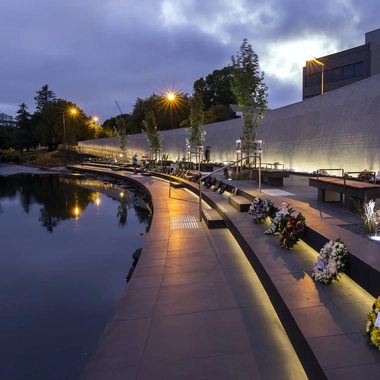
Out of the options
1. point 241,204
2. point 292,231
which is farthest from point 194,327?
point 241,204

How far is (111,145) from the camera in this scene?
4231cm

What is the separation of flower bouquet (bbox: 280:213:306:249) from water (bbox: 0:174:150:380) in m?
2.80

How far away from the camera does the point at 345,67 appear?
3669 cm

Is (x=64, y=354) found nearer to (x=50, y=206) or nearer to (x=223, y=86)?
(x=50, y=206)

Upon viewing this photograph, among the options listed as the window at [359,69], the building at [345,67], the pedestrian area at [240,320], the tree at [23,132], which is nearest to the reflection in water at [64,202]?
the pedestrian area at [240,320]

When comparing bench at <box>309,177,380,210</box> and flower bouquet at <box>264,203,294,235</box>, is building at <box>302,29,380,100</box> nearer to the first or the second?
bench at <box>309,177,380,210</box>

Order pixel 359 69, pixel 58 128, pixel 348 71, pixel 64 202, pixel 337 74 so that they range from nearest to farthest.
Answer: pixel 64 202 → pixel 359 69 → pixel 348 71 → pixel 337 74 → pixel 58 128

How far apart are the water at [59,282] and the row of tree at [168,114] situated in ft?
21.4

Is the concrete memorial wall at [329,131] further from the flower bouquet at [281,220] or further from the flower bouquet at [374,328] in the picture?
the flower bouquet at [374,328]

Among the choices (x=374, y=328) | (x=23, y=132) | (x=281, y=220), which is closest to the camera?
(x=374, y=328)

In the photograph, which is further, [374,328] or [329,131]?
[329,131]

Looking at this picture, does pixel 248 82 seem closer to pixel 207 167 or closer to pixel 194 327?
pixel 207 167

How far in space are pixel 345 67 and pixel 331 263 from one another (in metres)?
39.6

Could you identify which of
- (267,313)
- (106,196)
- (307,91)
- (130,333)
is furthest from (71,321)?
(307,91)
